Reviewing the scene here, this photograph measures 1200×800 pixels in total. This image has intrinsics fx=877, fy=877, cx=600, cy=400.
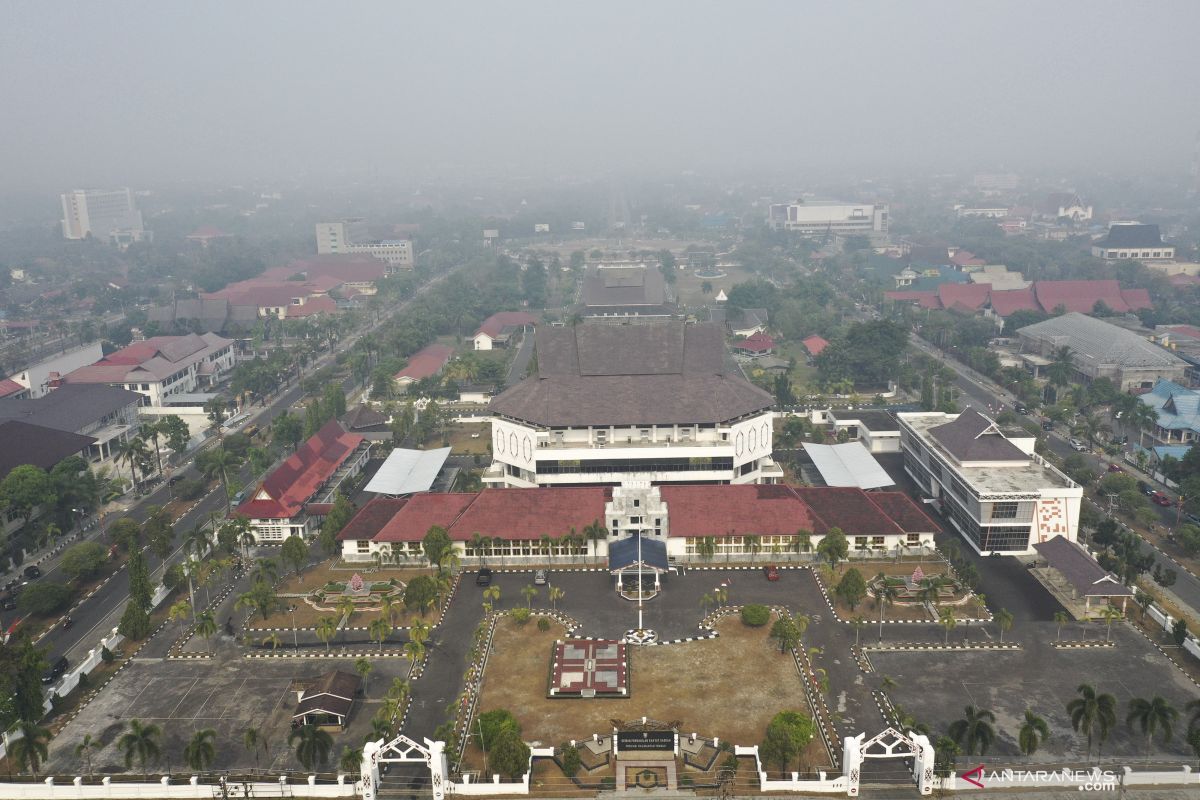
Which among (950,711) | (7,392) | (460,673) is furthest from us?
(7,392)

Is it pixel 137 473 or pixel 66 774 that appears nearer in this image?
pixel 66 774

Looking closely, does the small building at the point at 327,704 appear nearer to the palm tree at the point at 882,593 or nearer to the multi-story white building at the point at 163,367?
the palm tree at the point at 882,593

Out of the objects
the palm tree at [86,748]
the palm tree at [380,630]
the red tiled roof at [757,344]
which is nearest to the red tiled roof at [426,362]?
the red tiled roof at [757,344]

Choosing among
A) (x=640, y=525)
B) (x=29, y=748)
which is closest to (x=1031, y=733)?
(x=640, y=525)

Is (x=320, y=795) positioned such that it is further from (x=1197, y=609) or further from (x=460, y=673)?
(x=1197, y=609)

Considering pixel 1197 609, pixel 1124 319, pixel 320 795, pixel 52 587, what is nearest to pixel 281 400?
pixel 52 587

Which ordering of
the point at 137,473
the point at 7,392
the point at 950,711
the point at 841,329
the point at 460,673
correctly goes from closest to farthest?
the point at 950,711
the point at 460,673
the point at 137,473
the point at 7,392
the point at 841,329
